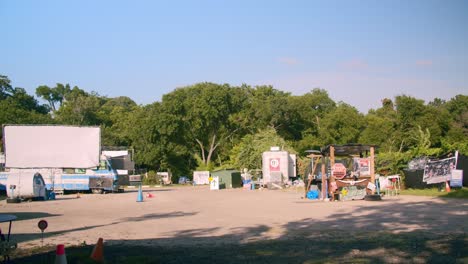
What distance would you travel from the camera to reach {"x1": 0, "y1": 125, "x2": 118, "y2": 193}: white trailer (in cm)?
4412

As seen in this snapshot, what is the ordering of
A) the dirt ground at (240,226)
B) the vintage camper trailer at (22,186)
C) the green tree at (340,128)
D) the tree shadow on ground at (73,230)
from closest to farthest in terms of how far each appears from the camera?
the dirt ground at (240,226) → the tree shadow on ground at (73,230) → the vintage camper trailer at (22,186) → the green tree at (340,128)

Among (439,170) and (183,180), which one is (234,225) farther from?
(183,180)

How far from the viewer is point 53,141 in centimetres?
4497

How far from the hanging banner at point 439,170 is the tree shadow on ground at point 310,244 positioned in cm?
1369

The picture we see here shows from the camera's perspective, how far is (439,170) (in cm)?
3045

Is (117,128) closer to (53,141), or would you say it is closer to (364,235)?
(53,141)

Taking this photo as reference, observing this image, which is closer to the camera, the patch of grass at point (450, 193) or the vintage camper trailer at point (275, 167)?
the patch of grass at point (450, 193)

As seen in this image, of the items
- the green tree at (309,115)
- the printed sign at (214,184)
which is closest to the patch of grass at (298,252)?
the printed sign at (214,184)

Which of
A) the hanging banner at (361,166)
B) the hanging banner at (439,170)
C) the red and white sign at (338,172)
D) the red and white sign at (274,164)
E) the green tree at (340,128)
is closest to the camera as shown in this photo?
the red and white sign at (338,172)

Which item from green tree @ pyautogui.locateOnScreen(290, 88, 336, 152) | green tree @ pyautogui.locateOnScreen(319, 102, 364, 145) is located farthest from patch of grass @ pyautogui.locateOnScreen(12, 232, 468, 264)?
green tree @ pyautogui.locateOnScreen(290, 88, 336, 152)

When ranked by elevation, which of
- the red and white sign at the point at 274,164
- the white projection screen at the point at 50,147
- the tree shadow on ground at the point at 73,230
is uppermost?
the white projection screen at the point at 50,147

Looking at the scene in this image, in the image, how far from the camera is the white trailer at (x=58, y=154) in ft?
145

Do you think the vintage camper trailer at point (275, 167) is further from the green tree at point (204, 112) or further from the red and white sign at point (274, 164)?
the green tree at point (204, 112)

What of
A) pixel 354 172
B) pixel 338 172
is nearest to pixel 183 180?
pixel 354 172
